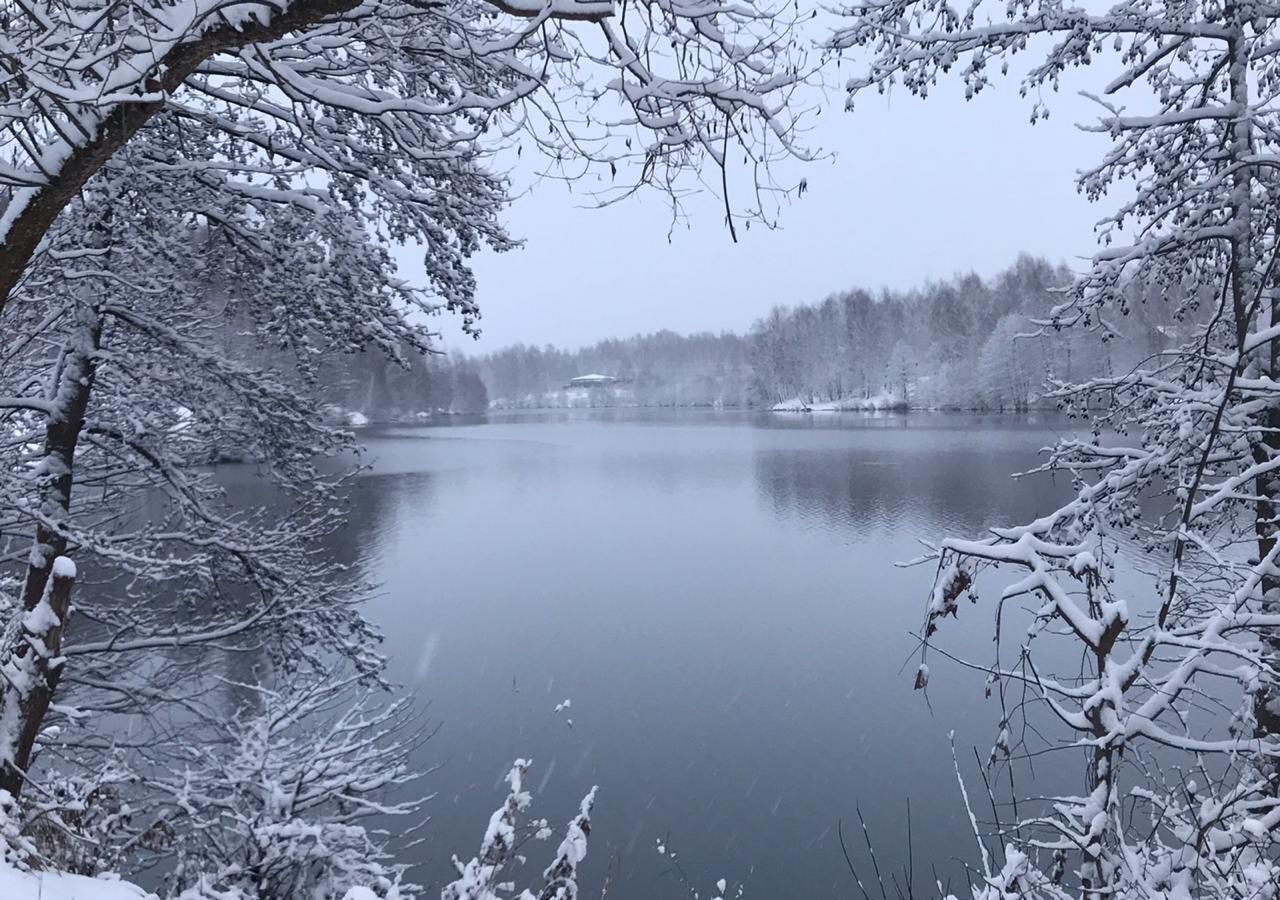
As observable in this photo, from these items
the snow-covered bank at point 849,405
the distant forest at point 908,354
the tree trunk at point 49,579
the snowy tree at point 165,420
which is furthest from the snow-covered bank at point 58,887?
the snow-covered bank at point 849,405

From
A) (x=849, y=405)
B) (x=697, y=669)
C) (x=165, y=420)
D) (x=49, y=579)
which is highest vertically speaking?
(x=849, y=405)

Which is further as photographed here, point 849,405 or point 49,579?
point 849,405

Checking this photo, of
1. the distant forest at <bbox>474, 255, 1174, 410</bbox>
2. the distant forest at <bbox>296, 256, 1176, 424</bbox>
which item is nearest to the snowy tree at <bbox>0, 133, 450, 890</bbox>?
the distant forest at <bbox>296, 256, 1176, 424</bbox>

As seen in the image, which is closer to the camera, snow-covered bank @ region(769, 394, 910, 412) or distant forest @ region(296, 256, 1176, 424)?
distant forest @ region(296, 256, 1176, 424)

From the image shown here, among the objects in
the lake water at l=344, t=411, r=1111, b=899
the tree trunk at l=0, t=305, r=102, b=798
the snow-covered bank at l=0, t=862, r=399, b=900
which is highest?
the tree trunk at l=0, t=305, r=102, b=798

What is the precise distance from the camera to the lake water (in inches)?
368

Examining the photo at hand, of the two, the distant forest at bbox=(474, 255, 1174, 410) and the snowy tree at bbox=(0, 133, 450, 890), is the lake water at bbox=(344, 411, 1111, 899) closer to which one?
the snowy tree at bbox=(0, 133, 450, 890)

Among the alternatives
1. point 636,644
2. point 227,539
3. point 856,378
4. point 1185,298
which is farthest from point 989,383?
point 227,539

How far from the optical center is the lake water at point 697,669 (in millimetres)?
9344

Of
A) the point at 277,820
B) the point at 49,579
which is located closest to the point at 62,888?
the point at 277,820

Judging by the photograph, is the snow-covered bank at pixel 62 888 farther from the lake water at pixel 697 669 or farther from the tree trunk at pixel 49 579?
the lake water at pixel 697 669

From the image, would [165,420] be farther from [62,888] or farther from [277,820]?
[62,888]

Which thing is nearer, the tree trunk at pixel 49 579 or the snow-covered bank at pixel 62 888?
the snow-covered bank at pixel 62 888

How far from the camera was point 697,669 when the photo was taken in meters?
13.8
